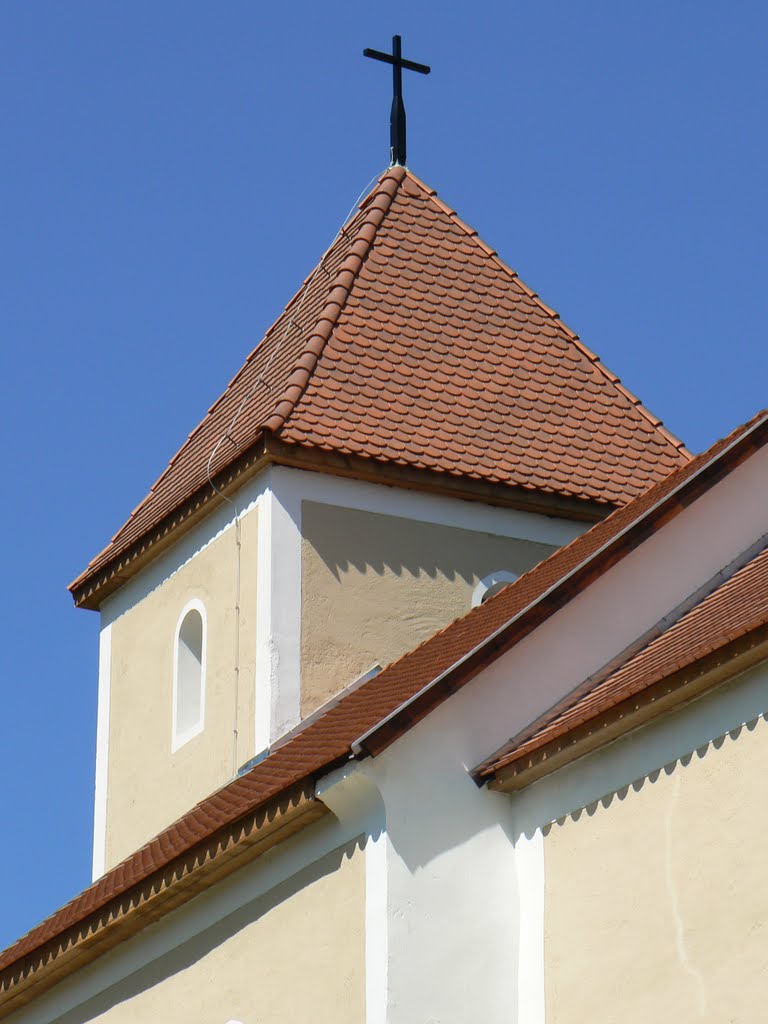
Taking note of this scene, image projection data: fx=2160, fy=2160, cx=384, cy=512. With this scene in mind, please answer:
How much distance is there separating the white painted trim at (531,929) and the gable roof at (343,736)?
0.89m

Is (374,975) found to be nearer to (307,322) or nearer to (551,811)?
(551,811)

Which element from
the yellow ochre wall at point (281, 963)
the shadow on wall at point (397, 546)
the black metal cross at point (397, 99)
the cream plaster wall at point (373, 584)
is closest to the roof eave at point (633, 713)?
the yellow ochre wall at point (281, 963)

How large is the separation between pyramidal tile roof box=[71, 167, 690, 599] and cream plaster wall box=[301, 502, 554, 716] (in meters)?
0.48

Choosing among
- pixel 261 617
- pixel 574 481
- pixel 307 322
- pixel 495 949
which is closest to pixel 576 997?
pixel 495 949

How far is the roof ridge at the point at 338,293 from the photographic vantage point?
15.7m

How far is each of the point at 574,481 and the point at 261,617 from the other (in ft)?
9.01

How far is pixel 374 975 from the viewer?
10.4 metres

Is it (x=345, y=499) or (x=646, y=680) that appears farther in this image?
(x=345, y=499)

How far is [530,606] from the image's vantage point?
11.4 metres

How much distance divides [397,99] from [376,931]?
10060 mm

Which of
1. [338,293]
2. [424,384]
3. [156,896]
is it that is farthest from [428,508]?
[156,896]

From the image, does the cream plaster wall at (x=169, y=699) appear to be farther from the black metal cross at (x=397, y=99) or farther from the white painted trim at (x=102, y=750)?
the black metal cross at (x=397, y=99)

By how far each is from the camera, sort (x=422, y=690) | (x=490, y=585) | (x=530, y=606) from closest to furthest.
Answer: (x=422, y=690) < (x=530, y=606) < (x=490, y=585)

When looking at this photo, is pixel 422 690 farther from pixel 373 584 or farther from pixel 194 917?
pixel 373 584
